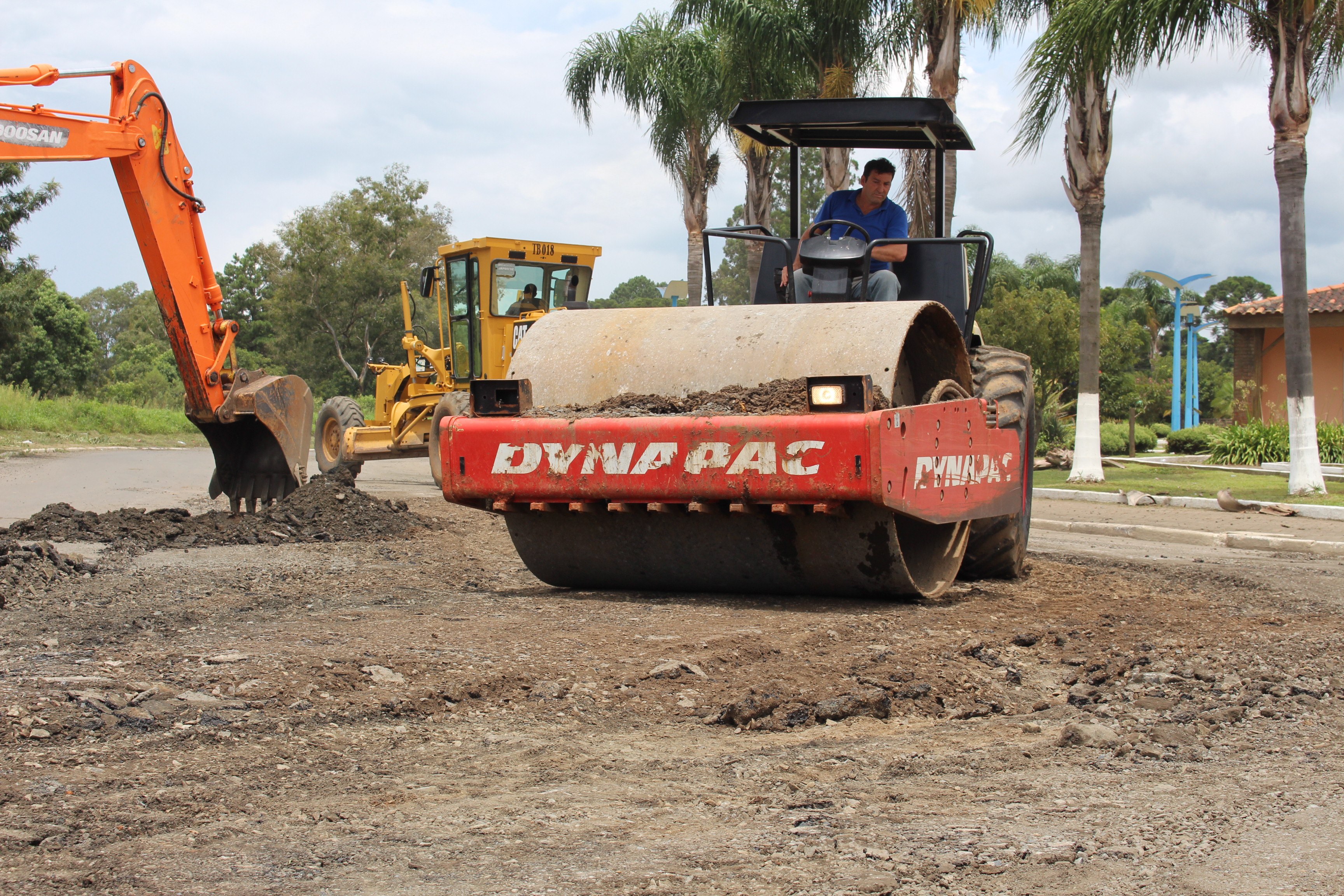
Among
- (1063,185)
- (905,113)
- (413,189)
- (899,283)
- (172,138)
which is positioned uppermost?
(413,189)

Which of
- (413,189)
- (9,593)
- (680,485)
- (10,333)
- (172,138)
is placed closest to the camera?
(680,485)

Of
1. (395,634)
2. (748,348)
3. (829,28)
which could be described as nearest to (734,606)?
(748,348)

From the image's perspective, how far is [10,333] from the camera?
91.1 feet

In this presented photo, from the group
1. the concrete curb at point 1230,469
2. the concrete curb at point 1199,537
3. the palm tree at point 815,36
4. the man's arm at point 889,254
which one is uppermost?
the palm tree at point 815,36

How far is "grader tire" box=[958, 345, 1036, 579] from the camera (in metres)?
6.34

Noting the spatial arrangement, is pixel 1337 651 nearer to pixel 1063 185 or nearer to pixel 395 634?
pixel 395 634

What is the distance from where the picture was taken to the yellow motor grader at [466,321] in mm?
14414

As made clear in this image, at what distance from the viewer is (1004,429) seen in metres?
6.04

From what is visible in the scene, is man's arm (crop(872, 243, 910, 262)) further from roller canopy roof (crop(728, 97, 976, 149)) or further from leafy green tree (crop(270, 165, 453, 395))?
leafy green tree (crop(270, 165, 453, 395))

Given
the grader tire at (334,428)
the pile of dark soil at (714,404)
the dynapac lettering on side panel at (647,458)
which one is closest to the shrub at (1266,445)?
the grader tire at (334,428)

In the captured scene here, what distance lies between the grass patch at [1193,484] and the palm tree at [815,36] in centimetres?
591

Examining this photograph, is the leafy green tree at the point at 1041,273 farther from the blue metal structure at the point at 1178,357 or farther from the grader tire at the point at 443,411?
the grader tire at the point at 443,411

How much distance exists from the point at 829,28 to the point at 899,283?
14694mm

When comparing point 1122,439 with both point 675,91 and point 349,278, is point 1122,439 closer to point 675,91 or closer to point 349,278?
point 675,91
